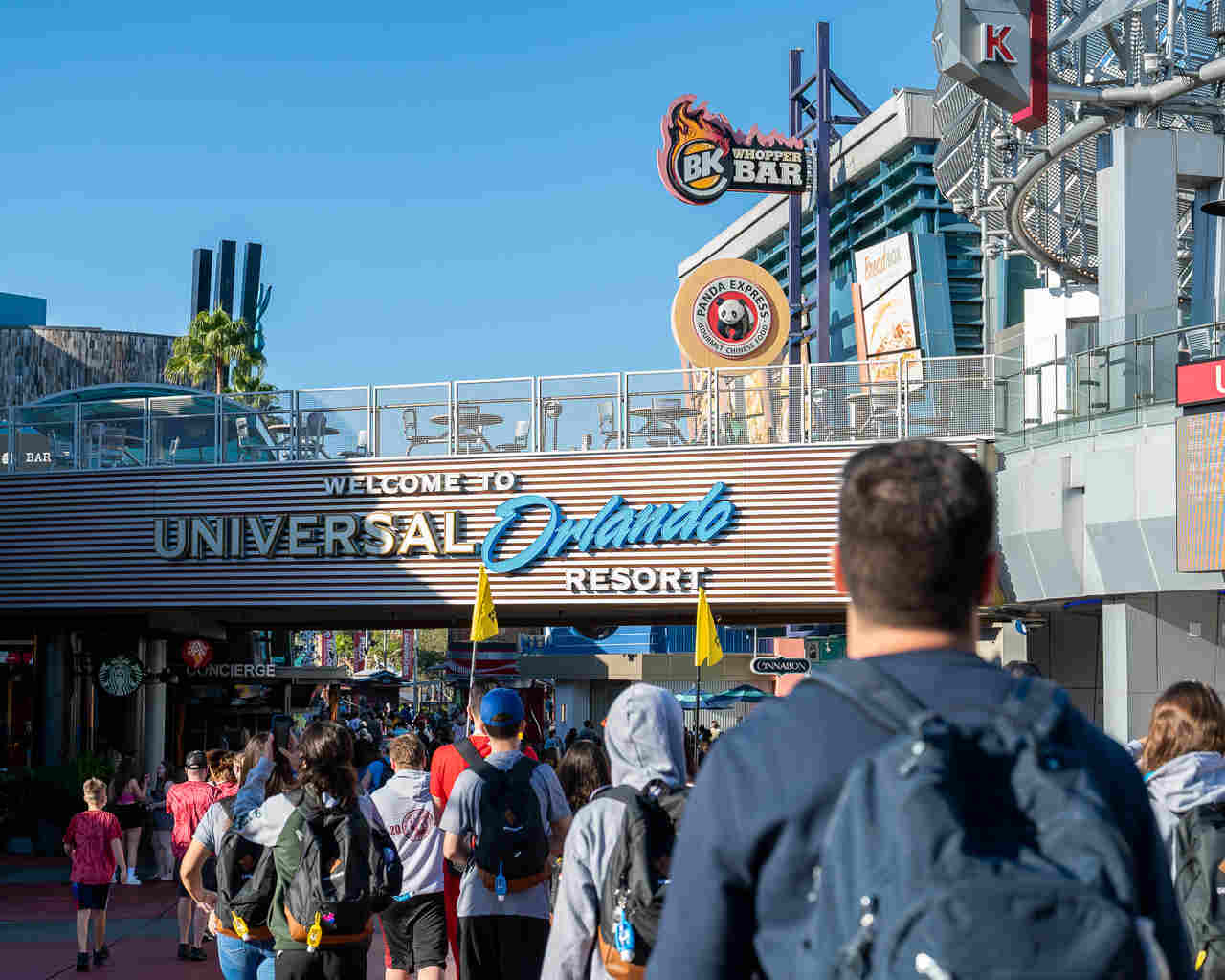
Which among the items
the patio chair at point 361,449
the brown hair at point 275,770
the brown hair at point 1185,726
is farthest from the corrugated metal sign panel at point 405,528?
the brown hair at point 1185,726

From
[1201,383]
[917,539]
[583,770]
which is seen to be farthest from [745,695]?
[917,539]

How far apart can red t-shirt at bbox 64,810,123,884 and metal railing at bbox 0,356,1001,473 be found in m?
13.2

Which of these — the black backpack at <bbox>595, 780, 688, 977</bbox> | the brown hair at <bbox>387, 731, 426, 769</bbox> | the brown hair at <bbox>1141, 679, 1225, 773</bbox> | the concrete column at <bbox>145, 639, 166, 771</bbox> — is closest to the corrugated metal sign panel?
the concrete column at <bbox>145, 639, 166, 771</bbox>

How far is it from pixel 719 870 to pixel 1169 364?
18.8m

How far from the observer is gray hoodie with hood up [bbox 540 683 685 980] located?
5.13 m

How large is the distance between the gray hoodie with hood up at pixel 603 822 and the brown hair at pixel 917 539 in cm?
279

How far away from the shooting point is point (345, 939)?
6871 millimetres

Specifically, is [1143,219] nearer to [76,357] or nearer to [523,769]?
[523,769]

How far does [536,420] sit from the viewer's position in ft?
86.4

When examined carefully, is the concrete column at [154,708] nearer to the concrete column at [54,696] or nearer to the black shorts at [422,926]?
the concrete column at [54,696]

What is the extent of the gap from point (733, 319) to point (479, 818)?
26069mm

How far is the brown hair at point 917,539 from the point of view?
2482 millimetres

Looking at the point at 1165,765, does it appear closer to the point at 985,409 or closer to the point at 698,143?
the point at 985,409

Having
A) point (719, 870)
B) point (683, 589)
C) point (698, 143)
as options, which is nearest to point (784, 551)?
point (683, 589)
